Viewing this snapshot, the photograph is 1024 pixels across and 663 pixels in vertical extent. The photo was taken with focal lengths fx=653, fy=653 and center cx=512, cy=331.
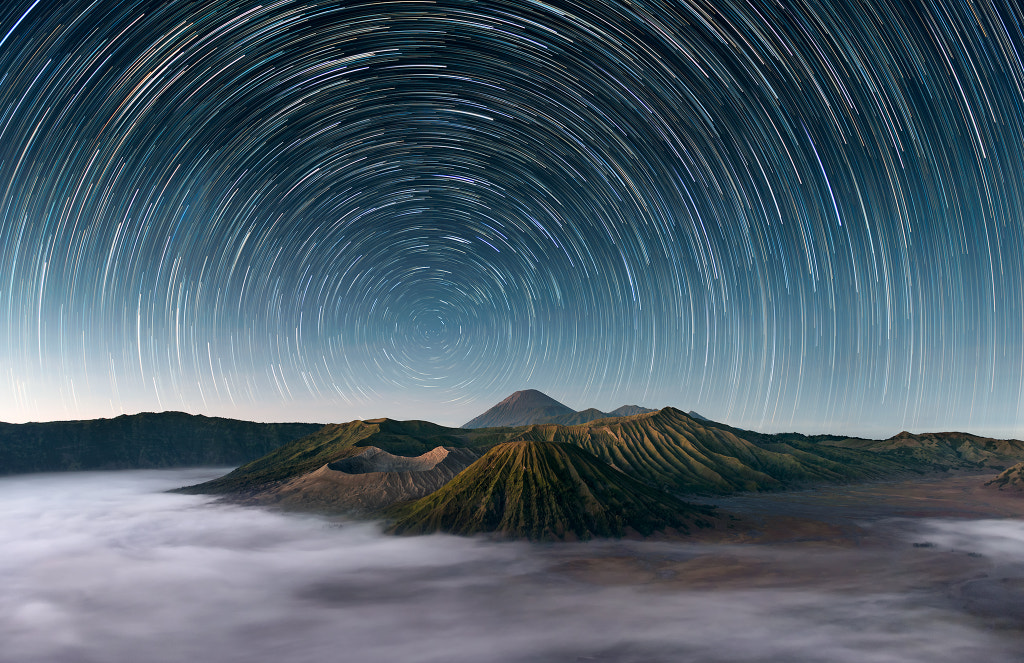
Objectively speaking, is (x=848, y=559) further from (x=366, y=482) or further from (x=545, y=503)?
(x=366, y=482)

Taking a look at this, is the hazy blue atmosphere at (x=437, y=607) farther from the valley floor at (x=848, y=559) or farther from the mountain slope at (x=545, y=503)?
the mountain slope at (x=545, y=503)

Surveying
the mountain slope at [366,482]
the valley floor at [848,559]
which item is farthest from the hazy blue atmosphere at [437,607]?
the mountain slope at [366,482]

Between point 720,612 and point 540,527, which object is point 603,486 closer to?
point 540,527

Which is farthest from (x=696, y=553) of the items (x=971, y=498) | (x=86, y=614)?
(x=971, y=498)

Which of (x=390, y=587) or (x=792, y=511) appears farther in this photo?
(x=792, y=511)

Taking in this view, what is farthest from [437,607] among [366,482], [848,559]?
[366,482]

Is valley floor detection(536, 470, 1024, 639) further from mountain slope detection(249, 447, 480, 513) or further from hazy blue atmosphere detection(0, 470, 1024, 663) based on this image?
mountain slope detection(249, 447, 480, 513)
